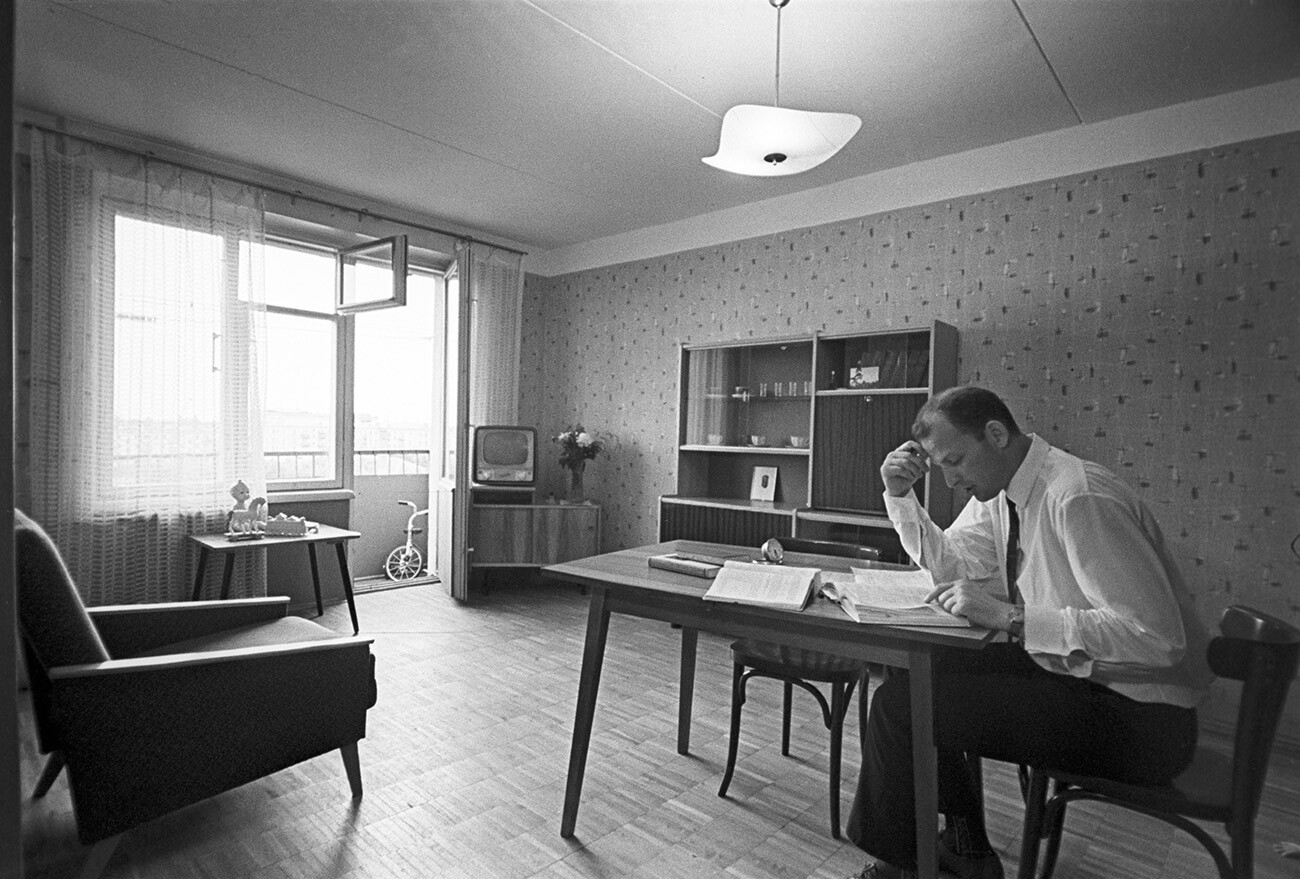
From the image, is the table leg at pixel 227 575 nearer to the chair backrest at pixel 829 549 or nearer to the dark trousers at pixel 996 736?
the chair backrest at pixel 829 549

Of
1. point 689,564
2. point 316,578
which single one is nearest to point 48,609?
point 689,564

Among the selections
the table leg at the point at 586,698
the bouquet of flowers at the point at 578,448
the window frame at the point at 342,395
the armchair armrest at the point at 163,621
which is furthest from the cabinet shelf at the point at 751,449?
the armchair armrest at the point at 163,621

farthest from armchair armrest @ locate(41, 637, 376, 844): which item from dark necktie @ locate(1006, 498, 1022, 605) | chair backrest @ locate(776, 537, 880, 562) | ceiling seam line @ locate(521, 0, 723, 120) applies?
ceiling seam line @ locate(521, 0, 723, 120)

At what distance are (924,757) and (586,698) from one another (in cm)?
93

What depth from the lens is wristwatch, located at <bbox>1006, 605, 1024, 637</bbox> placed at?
5.13 ft

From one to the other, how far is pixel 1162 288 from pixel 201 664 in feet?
12.7

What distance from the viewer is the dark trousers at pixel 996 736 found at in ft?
5.04

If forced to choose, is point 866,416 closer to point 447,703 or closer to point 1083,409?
point 1083,409

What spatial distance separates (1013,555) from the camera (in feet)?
6.34

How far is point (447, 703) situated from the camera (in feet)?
10.3

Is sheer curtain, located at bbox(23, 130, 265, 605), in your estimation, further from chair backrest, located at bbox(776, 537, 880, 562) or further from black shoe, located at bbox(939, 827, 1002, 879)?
black shoe, located at bbox(939, 827, 1002, 879)

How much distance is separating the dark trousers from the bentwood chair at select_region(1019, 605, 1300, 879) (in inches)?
1.5

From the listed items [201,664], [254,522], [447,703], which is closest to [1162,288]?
[447,703]

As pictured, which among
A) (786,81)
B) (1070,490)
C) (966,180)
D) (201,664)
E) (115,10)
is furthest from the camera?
(966,180)
